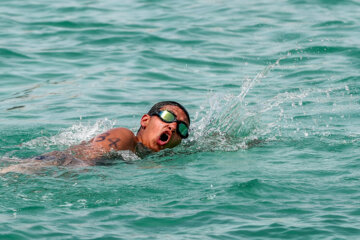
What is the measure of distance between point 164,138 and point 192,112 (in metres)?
2.99

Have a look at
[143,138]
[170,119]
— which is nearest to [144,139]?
[143,138]

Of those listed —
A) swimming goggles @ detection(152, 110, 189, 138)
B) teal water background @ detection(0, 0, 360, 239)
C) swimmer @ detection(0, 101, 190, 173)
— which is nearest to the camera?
teal water background @ detection(0, 0, 360, 239)

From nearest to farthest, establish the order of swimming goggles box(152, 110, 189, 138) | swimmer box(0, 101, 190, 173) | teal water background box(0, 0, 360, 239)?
teal water background box(0, 0, 360, 239) → swimmer box(0, 101, 190, 173) → swimming goggles box(152, 110, 189, 138)

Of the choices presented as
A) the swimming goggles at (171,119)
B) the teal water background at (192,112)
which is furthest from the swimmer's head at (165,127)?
the teal water background at (192,112)

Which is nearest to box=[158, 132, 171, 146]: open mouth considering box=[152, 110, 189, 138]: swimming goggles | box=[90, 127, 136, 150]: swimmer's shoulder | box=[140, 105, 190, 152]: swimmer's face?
box=[140, 105, 190, 152]: swimmer's face

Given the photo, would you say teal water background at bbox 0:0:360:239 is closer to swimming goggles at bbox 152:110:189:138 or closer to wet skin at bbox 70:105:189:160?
wet skin at bbox 70:105:189:160

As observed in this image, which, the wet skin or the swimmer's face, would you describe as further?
the swimmer's face

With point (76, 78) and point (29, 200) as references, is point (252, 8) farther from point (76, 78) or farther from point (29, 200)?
point (29, 200)

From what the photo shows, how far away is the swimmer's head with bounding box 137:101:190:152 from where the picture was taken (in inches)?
314

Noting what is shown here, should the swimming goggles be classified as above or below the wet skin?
above

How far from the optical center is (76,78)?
43.1ft

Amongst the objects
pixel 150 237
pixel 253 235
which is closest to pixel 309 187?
pixel 253 235

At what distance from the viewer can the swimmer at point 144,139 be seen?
758 cm

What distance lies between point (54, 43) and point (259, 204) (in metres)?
10.4
